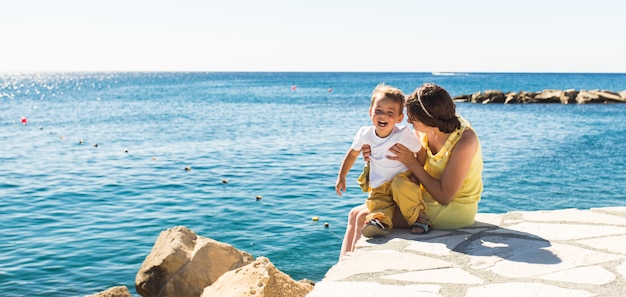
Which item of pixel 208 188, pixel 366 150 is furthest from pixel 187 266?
pixel 208 188

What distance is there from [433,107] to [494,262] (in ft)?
4.53

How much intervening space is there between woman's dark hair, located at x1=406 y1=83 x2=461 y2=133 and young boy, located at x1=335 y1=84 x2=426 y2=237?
15cm

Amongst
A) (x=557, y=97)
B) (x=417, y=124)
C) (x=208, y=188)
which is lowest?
(x=208, y=188)

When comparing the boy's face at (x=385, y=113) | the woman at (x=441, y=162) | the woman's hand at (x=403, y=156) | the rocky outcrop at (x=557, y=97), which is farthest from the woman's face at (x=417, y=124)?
the rocky outcrop at (x=557, y=97)

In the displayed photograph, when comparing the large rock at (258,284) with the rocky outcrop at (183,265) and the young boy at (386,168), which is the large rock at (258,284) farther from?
the rocky outcrop at (183,265)

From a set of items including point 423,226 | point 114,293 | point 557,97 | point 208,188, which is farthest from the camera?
point 557,97

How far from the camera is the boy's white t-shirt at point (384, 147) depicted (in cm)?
575

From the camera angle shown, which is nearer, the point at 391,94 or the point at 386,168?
the point at 391,94

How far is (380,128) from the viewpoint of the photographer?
570 cm

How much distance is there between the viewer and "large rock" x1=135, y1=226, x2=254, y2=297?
7672mm

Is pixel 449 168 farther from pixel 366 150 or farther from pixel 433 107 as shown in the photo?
pixel 366 150

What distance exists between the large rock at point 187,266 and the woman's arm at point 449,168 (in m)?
2.99

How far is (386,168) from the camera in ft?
19.0

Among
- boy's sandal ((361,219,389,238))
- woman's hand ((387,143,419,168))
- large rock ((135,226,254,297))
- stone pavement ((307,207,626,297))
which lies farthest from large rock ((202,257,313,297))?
large rock ((135,226,254,297))
